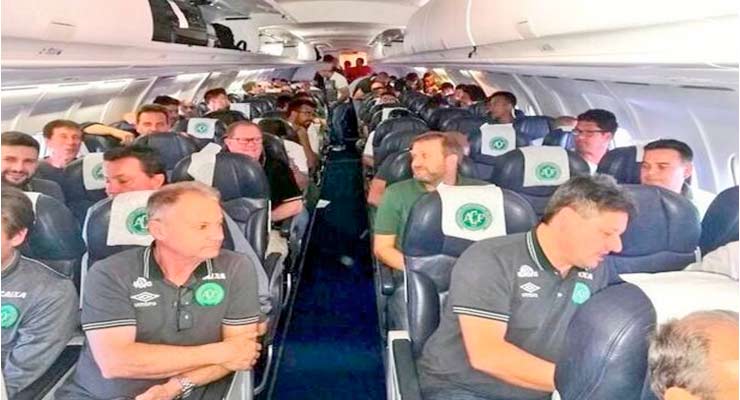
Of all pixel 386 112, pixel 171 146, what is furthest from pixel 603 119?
pixel 386 112

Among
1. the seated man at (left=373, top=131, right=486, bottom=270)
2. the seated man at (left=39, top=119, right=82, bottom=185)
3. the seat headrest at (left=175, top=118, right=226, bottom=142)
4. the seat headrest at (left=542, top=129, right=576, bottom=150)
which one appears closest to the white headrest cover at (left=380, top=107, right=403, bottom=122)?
the seat headrest at (left=175, top=118, right=226, bottom=142)

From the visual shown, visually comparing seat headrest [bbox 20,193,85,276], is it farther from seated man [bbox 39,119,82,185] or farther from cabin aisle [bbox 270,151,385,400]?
cabin aisle [bbox 270,151,385,400]

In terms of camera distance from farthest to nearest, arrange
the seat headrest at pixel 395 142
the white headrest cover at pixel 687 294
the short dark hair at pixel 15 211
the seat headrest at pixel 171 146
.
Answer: the seat headrest at pixel 395 142 → the seat headrest at pixel 171 146 → the short dark hair at pixel 15 211 → the white headrest cover at pixel 687 294

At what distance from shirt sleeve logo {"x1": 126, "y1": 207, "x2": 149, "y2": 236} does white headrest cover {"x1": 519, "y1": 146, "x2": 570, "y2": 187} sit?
2.55m

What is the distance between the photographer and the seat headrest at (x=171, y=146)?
5434 millimetres

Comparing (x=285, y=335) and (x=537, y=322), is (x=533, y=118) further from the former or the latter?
(x=537, y=322)

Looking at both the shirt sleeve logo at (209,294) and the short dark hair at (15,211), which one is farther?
the shirt sleeve logo at (209,294)

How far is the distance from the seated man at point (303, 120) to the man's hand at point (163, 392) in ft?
18.0

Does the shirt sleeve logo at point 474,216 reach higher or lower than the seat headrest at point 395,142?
lower

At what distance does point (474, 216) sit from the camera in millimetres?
3223

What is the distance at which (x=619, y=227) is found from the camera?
2527mm

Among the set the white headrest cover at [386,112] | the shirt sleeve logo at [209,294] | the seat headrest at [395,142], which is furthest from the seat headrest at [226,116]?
the shirt sleeve logo at [209,294]

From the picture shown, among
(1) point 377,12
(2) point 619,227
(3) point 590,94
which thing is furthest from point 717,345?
(1) point 377,12

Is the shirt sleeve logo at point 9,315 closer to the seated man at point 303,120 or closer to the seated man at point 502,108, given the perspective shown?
the seated man at point 303,120
